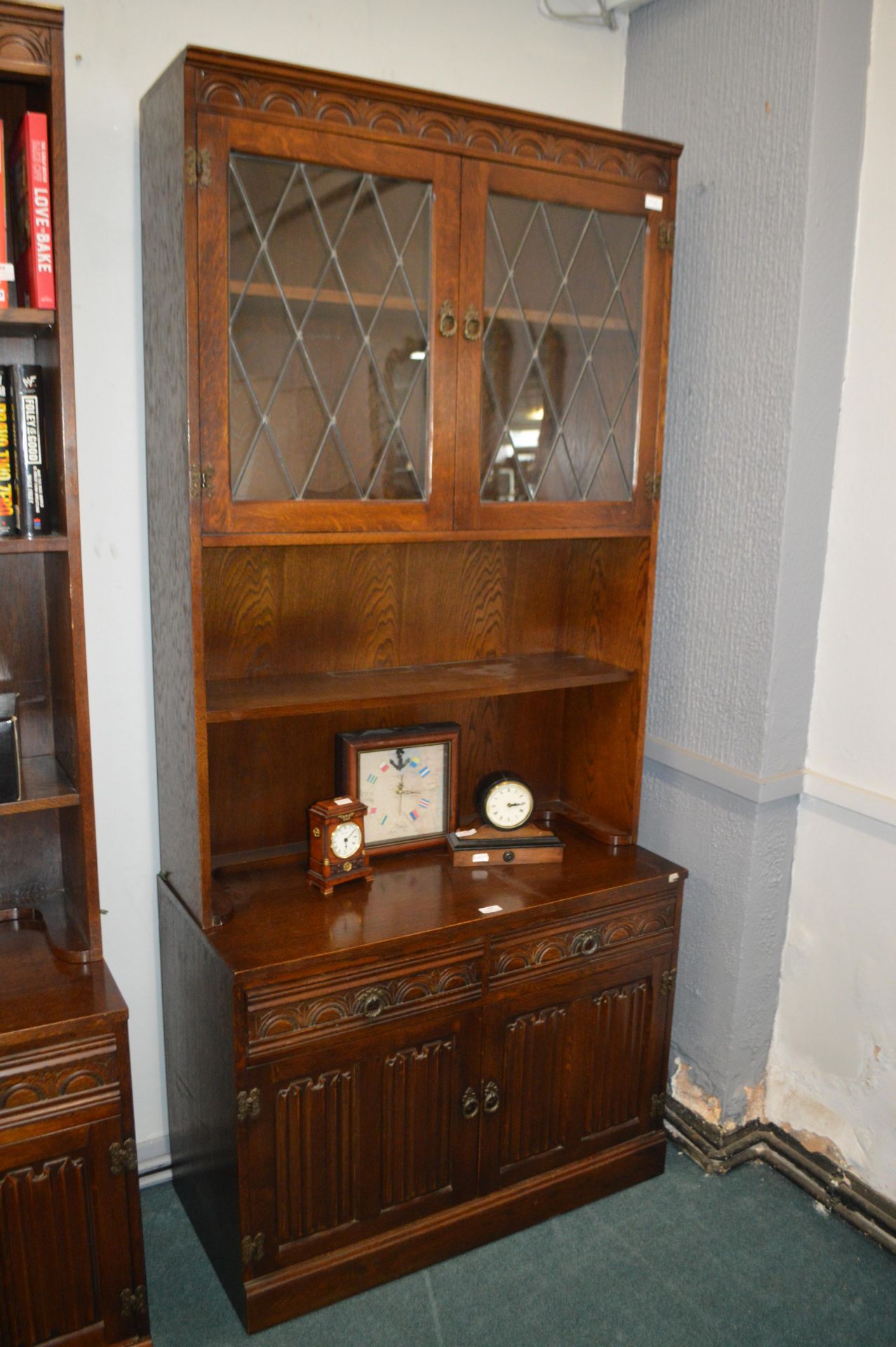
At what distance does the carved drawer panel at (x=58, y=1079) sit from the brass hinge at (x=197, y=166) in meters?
1.35

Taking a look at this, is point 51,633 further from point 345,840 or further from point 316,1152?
point 316,1152

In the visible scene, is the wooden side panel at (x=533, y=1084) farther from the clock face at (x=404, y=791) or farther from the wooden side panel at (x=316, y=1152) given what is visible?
the clock face at (x=404, y=791)

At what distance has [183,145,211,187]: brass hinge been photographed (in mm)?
1596

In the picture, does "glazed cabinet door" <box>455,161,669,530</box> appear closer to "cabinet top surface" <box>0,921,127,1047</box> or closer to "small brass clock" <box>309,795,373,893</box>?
"small brass clock" <box>309,795,373,893</box>

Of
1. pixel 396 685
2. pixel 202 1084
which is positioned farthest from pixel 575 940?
pixel 202 1084

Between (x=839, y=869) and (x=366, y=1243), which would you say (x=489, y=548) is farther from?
(x=366, y=1243)

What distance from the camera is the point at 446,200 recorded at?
180 centimetres

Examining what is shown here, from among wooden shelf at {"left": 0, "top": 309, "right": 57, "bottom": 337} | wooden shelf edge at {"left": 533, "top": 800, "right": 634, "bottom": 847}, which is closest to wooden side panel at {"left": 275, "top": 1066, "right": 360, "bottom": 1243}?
wooden shelf edge at {"left": 533, "top": 800, "right": 634, "bottom": 847}

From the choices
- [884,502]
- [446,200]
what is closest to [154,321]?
[446,200]

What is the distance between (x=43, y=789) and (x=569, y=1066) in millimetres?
1185

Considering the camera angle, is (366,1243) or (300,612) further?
(300,612)

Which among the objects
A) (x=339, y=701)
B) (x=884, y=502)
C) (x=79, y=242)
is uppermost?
(x=79, y=242)

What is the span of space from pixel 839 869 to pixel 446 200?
5.05ft

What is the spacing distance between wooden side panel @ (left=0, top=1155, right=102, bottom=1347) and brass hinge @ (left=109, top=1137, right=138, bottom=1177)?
41 mm
